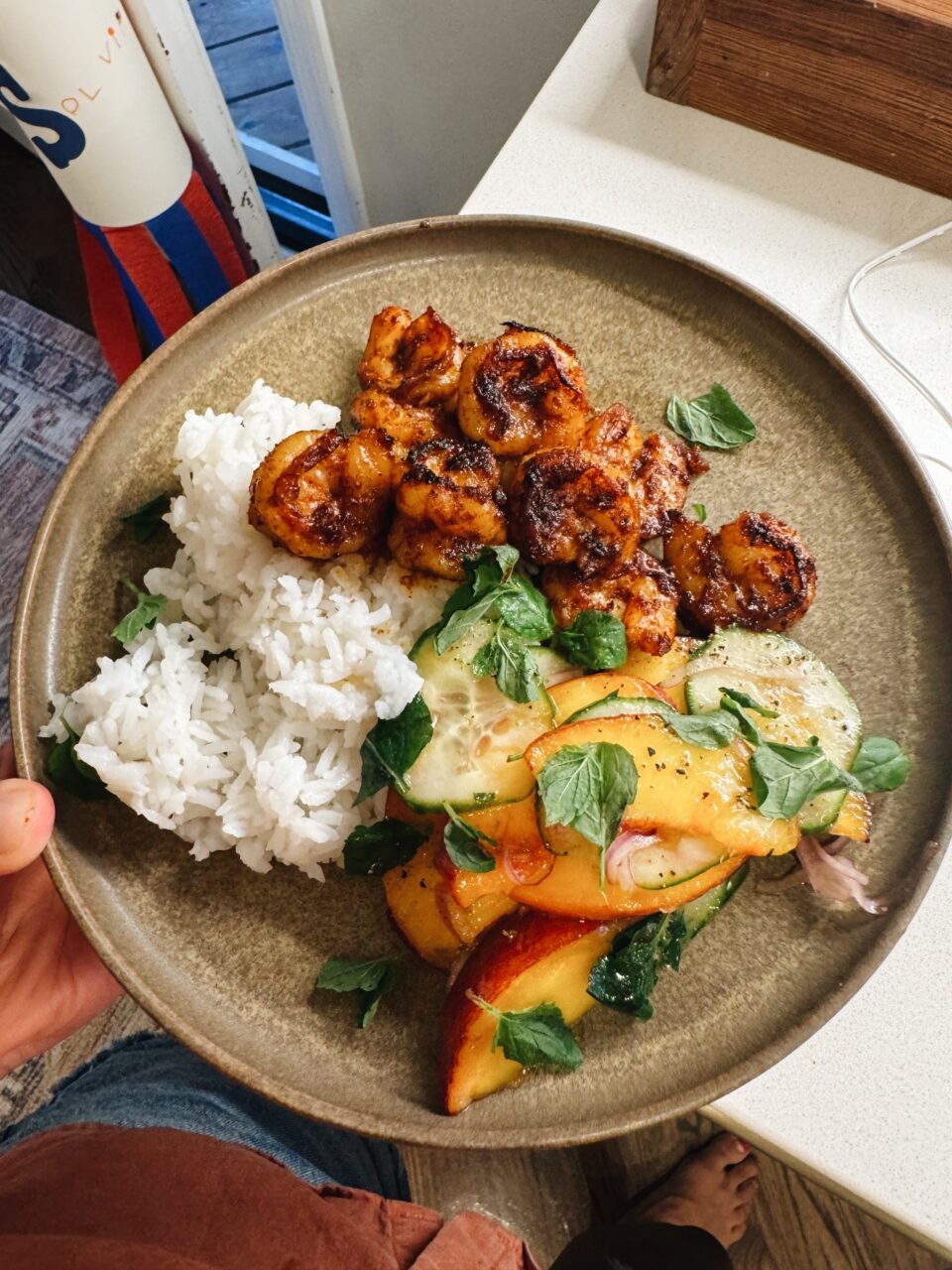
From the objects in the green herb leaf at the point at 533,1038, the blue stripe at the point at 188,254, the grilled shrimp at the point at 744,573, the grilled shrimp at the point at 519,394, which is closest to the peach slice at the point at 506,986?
the green herb leaf at the point at 533,1038

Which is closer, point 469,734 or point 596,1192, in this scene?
point 469,734

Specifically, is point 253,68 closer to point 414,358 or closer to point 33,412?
point 33,412

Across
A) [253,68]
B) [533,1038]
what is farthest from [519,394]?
[253,68]

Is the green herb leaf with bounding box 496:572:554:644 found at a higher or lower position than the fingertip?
higher

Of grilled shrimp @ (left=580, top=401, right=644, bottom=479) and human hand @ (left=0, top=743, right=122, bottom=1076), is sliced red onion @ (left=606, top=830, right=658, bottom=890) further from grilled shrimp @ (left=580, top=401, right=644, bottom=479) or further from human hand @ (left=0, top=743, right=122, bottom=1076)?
human hand @ (left=0, top=743, right=122, bottom=1076)

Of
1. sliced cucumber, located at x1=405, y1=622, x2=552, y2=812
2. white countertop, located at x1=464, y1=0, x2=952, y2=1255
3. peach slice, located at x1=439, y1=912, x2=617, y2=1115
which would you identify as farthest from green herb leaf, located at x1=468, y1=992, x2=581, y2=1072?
white countertop, located at x1=464, y1=0, x2=952, y2=1255

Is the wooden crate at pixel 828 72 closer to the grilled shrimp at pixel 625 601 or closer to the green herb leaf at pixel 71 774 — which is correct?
the grilled shrimp at pixel 625 601
